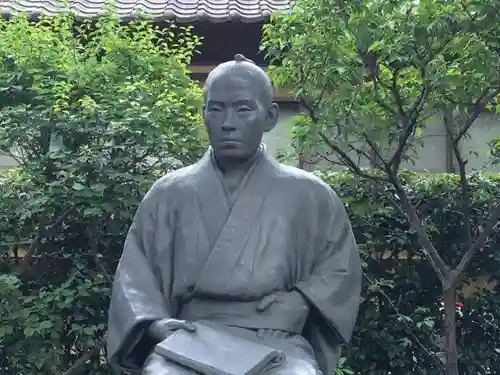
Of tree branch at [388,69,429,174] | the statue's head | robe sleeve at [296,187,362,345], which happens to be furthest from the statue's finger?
tree branch at [388,69,429,174]

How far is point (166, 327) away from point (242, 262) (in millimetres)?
481

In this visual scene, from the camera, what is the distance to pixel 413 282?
8047mm

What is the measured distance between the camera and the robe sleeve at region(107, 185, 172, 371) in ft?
14.8

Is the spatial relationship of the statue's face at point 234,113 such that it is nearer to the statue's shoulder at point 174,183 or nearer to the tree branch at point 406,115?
the statue's shoulder at point 174,183

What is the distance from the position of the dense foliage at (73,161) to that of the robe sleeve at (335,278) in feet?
8.51

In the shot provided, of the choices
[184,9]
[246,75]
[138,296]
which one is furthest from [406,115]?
[184,9]

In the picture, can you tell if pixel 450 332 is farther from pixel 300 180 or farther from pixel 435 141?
pixel 435 141

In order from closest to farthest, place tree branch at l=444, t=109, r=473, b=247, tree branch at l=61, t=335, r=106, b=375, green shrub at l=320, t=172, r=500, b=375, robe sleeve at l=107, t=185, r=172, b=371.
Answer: robe sleeve at l=107, t=185, r=172, b=371, tree branch at l=444, t=109, r=473, b=247, tree branch at l=61, t=335, r=106, b=375, green shrub at l=320, t=172, r=500, b=375

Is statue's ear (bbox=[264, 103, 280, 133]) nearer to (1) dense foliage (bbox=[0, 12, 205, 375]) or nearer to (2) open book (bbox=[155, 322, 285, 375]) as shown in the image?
(2) open book (bbox=[155, 322, 285, 375])

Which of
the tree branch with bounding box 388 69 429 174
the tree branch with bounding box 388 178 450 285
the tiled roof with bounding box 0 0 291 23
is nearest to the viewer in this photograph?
the tree branch with bounding box 388 69 429 174

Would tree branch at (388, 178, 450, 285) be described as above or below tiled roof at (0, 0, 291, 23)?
below

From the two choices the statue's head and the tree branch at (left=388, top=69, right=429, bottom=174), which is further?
the tree branch at (left=388, top=69, right=429, bottom=174)

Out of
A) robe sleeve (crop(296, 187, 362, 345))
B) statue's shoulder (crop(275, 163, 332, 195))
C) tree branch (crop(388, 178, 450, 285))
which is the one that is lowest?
tree branch (crop(388, 178, 450, 285))

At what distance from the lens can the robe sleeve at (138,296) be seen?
450cm
